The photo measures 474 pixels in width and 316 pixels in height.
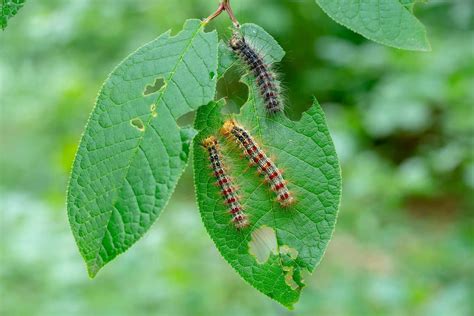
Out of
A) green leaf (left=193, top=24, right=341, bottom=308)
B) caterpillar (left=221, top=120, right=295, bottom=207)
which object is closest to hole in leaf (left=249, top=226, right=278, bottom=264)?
green leaf (left=193, top=24, right=341, bottom=308)

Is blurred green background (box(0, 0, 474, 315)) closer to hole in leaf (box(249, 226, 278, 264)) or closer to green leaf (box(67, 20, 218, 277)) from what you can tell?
hole in leaf (box(249, 226, 278, 264))

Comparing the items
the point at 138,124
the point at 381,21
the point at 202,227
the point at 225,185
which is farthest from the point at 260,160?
the point at 202,227

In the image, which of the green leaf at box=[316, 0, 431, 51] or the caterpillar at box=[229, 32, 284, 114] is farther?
the caterpillar at box=[229, 32, 284, 114]

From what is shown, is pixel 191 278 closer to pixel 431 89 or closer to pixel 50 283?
pixel 50 283

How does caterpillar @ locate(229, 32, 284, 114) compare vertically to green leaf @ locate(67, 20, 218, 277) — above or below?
above

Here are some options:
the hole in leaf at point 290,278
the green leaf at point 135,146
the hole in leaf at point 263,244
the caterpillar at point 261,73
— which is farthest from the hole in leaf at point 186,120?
the hole in leaf at point 290,278

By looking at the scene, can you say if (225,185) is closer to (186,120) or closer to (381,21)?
(186,120)

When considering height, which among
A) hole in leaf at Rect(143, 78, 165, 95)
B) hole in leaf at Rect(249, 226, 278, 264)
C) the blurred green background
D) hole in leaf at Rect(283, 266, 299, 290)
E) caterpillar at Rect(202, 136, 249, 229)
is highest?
the blurred green background

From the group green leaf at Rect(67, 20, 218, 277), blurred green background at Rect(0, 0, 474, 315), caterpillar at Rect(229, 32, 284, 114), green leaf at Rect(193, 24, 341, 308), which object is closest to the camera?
green leaf at Rect(67, 20, 218, 277)

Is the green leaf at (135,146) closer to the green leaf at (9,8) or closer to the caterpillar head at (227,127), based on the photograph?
the caterpillar head at (227,127)
